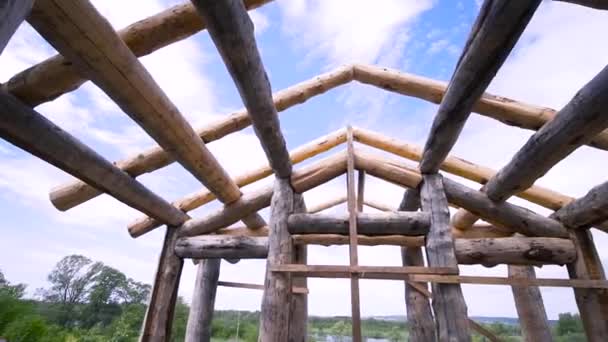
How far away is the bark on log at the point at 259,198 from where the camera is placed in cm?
447

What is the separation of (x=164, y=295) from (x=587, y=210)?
5.87 meters

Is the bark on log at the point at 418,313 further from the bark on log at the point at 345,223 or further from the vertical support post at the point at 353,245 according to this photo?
the vertical support post at the point at 353,245

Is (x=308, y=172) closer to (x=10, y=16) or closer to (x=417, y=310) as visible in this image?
(x=417, y=310)

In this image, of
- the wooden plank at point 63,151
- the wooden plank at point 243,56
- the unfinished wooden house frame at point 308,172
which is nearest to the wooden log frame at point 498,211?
the unfinished wooden house frame at point 308,172

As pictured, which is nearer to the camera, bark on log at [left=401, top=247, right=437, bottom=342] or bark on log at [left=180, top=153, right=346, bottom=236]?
bark on log at [left=180, top=153, right=346, bottom=236]

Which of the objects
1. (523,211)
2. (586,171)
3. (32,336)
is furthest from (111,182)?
(32,336)

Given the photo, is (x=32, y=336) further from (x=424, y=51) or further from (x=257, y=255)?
(x=424, y=51)

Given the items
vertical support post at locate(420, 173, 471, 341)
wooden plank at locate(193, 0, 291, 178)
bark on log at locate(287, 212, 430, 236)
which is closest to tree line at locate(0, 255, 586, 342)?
vertical support post at locate(420, 173, 471, 341)

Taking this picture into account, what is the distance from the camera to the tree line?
6750mm

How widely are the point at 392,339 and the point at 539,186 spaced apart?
4575 millimetres

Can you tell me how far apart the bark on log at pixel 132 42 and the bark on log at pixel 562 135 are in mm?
2557

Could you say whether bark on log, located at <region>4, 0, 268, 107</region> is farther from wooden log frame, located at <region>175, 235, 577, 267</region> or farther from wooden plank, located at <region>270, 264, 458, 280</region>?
wooden log frame, located at <region>175, 235, 577, 267</region>

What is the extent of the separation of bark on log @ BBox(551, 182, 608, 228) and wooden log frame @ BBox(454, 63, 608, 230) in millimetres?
769

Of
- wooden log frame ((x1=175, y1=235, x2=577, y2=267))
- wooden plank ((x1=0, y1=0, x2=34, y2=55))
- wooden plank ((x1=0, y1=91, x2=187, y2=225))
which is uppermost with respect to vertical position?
wooden plank ((x1=0, y1=91, x2=187, y2=225))
